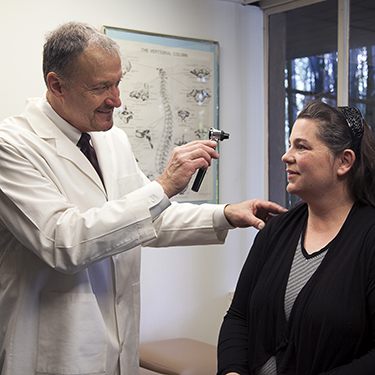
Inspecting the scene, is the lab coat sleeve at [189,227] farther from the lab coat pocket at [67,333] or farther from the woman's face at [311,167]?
the lab coat pocket at [67,333]

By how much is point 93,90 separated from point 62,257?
1.82 ft

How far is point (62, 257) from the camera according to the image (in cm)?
154

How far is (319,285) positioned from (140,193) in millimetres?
616

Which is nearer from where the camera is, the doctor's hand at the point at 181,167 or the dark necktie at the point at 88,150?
the doctor's hand at the point at 181,167

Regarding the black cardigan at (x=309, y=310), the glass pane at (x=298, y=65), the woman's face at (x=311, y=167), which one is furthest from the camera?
the glass pane at (x=298, y=65)

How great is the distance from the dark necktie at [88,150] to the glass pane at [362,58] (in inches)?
71.8

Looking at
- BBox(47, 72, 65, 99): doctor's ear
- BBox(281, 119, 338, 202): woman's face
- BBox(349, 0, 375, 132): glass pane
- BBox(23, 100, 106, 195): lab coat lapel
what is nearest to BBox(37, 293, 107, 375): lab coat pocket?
BBox(23, 100, 106, 195): lab coat lapel

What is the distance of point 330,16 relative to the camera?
3.31 meters

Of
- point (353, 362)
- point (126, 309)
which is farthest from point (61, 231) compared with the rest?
point (353, 362)

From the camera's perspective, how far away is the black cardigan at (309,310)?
1.49 m

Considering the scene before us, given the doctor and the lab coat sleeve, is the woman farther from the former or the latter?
A: the doctor

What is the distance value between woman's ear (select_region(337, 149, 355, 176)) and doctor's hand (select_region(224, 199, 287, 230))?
0.97 ft

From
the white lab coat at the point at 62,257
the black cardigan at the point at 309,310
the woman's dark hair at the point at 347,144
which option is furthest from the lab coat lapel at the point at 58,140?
the woman's dark hair at the point at 347,144

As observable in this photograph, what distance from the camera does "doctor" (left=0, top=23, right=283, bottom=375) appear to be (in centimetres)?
156
